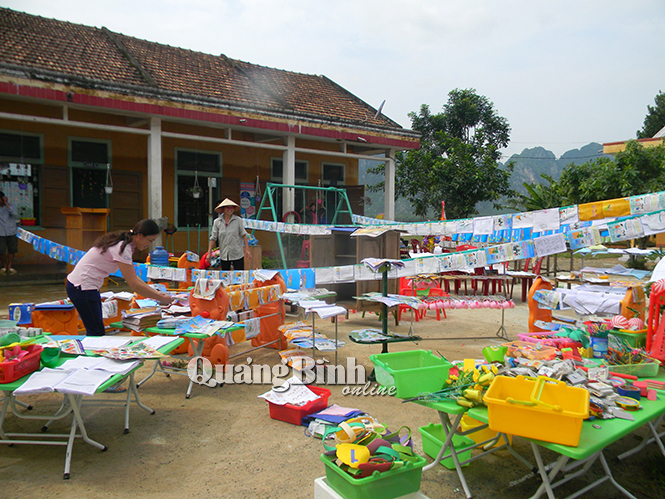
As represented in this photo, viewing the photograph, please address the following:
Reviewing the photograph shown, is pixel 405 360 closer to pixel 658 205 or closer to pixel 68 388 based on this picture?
pixel 68 388

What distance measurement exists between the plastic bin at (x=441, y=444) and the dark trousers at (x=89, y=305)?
313 cm

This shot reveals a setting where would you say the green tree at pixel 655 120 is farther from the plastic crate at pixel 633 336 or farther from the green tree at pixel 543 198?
the plastic crate at pixel 633 336

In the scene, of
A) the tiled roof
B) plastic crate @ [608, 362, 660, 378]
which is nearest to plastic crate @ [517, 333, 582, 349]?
plastic crate @ [608, 362, 660, 378]

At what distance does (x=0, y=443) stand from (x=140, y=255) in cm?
925

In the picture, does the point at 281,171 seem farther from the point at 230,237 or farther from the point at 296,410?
the point at 296,410

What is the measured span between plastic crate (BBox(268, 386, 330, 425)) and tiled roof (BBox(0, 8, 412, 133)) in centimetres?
863

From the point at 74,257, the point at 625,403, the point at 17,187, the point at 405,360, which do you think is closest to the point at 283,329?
the point at 405,360

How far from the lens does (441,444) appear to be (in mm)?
3305

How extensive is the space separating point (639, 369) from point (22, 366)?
4390 millimetres

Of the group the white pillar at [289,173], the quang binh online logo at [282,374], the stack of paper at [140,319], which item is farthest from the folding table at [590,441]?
the white pillar at [289,173]

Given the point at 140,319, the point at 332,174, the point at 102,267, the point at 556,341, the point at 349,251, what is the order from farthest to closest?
1. the point at 332,174
2. the point at 349,251
3. the point at 140,319
4. the point at 102,267
5. the point at 556,341

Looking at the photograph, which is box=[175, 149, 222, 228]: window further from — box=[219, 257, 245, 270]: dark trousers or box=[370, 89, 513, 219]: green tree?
box=[370, 89, 513, 219]: green tree

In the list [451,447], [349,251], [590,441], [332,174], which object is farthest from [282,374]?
[332,174]

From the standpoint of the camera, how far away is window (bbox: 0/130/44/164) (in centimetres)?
1080
